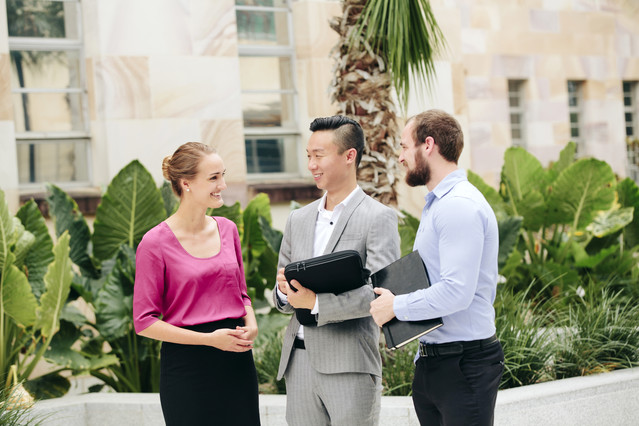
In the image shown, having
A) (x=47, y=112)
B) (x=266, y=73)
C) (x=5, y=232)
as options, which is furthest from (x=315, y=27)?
(x=5, y=232)

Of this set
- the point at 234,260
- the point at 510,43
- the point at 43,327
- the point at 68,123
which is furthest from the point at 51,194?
the point at 510,43

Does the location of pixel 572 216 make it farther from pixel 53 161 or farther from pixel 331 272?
pixel 331 272

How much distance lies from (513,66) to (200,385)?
1250cm

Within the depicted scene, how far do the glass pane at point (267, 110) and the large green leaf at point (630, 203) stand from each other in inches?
153

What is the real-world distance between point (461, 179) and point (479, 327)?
0.58 m

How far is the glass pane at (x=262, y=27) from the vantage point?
31.5ft

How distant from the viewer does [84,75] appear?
866 centimetres

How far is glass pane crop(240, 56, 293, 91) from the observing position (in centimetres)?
962

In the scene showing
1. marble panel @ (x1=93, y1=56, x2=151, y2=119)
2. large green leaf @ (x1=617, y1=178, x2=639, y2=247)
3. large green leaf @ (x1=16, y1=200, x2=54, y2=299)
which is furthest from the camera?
large green leaf @ (x1=617, y1=178, x2=639, y2=247)

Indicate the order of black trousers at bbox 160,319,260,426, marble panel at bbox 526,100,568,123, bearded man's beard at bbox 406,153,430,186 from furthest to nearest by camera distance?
marble panel at bbox 526,100,568,123 → black trousers at bbox 160,319,260,426 → bearded man's beard at bbox 406,153,430,186

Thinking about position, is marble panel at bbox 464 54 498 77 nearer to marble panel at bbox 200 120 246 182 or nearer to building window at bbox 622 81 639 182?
building window at bbox 622 81 639 182

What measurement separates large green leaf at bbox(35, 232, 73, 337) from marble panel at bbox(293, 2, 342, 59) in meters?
4.67

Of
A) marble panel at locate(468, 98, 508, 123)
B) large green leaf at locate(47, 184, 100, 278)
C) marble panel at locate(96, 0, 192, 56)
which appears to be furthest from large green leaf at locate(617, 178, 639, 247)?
marble panel at locate(468, 98, 508, 123)

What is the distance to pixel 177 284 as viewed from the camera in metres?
3.43
